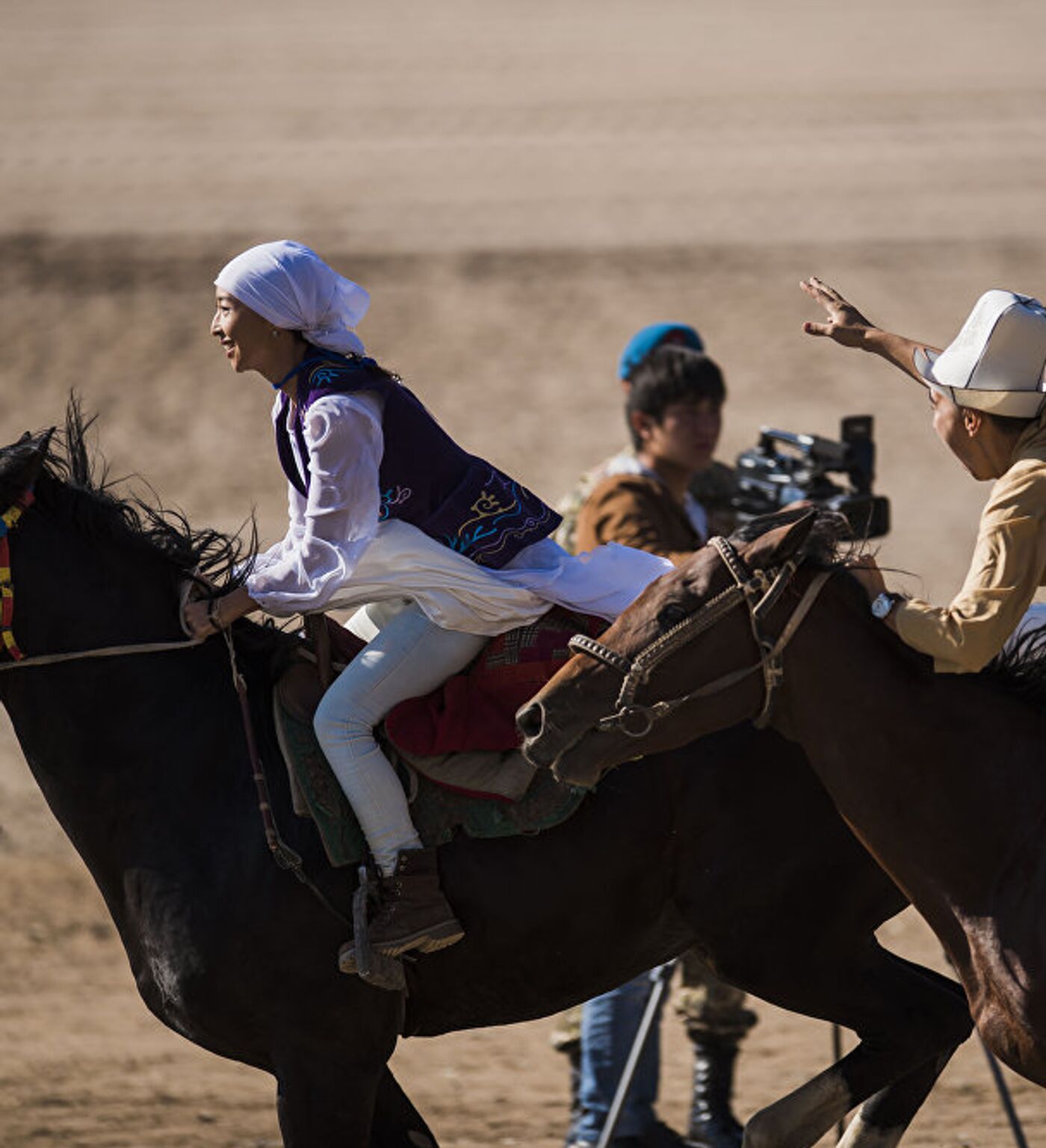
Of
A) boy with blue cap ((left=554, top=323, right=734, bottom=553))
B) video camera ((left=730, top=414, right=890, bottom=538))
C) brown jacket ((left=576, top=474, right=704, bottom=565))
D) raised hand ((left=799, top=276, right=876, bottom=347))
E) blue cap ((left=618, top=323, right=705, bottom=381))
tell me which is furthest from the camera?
blue cap ((left=618, top=323, right=705, bottom=381))

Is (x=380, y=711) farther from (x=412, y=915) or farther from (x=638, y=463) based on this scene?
(x=638, y=463)

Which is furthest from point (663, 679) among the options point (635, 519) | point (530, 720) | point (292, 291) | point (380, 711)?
point (635, 519)

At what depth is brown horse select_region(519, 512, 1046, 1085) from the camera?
14.5 feet

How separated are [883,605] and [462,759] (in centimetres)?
139

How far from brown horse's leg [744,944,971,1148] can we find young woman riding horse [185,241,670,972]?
1101 millimetres

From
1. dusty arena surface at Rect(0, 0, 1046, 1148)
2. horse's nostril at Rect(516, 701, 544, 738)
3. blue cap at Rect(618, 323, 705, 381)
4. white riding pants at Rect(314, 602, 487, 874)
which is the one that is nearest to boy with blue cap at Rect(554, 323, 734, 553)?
blue cap at Rect(618, 323, 705, 381)

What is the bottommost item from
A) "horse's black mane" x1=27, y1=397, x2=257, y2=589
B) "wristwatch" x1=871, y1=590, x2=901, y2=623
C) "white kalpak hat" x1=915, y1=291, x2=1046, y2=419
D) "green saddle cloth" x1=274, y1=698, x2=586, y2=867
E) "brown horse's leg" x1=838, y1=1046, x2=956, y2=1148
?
"brown horse's leg" x1=838, y1=1046, x2=956, y2=1148

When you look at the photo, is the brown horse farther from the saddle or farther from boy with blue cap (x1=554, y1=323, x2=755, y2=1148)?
boy with blue cap (x1=554, y1=323, x2=755, y2=1148)

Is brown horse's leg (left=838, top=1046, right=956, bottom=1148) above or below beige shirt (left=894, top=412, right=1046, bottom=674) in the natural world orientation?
below

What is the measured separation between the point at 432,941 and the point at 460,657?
0.79 m

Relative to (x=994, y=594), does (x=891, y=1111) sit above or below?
below

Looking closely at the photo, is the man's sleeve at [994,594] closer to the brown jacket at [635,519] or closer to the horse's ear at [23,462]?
the horse's ear at [23,462]

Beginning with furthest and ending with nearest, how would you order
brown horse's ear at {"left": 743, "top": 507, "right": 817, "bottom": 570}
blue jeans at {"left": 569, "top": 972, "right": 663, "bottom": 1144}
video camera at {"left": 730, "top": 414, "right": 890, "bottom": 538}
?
1. video camera at {"left": 730, "top": 414, "right": 890, "bottom": 538}
2. blue jeans at {"left": 569, "top": 972, "right": 663, "bottom": 1144}
3. brown horse's ear at {"left": 743, "top": 507, "right": 817, "bottom": 570}

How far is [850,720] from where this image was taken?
14.7 ft
